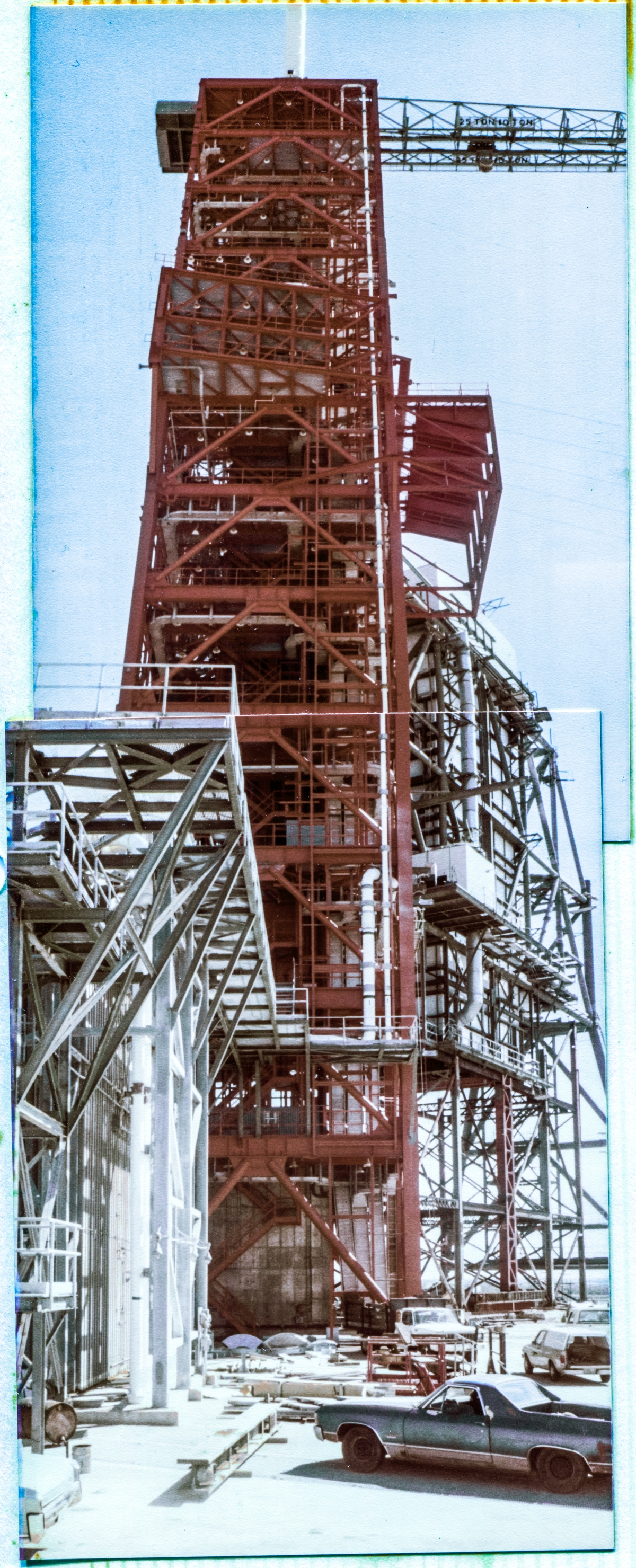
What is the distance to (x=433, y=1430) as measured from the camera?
74.2 ft

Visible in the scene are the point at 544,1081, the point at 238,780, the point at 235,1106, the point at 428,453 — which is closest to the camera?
the point at 238,780

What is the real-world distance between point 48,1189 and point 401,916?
18965 millimetres

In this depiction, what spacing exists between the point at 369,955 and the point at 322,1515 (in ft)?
65.1

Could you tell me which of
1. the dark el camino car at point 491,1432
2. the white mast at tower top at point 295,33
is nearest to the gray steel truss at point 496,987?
the dark el camino car at point 491,1432

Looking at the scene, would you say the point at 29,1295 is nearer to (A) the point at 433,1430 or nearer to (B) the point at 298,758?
(A) the point at 433,1430

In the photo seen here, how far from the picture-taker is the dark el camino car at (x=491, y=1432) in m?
22.1

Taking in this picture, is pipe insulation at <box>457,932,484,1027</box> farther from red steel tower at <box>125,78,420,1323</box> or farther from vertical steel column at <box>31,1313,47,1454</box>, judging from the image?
vertical steel column at <box>31,1313,47,1454</box>

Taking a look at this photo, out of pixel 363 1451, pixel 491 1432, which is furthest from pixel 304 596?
pixel 491 1432

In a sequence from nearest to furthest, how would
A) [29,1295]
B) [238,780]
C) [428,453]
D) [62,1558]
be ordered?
[62,1558] < [29,1295] < [238,780] < [428,453]

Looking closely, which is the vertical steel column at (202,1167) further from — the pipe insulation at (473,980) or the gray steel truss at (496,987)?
the pipe insulation at (473,980)

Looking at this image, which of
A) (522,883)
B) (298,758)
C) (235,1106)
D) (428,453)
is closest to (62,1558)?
(235,1106)

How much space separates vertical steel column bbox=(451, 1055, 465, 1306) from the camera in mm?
54438

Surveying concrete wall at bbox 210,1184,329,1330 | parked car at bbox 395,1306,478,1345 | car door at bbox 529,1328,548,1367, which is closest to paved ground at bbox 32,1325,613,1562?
car door at bbox 529,1328,548,1367

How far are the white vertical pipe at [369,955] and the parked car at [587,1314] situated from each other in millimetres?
12022
